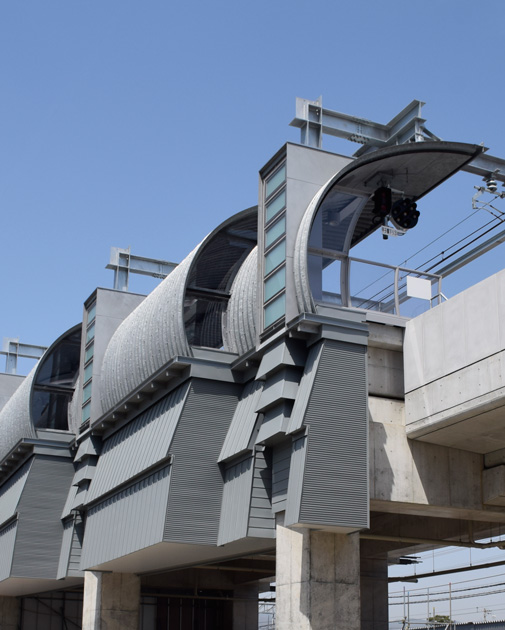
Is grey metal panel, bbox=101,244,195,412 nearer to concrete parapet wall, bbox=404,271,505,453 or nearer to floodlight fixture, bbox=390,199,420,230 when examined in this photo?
floodlight fixture, bbox=390,199,420,230

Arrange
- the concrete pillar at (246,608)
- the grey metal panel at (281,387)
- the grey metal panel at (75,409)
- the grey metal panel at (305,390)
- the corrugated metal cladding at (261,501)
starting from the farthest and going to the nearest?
the concrete pillar at (246,608)
the grey metal panel at (75,409)
the corrugated metal cladding at (261,501)
the grey metal panel at (281,387)
the grey metal panel at (305,390)

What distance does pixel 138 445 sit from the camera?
2338cm

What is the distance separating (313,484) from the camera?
55.6ft

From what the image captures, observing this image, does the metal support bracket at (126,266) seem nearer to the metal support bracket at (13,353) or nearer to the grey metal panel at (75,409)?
the grey metal panel at (75,409)

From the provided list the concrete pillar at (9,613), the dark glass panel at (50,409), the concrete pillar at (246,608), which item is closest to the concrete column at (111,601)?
the dark glass panel at (50,409)

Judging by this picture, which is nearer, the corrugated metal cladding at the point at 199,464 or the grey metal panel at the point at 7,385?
the corrugated metal cladding at the point at 199,464

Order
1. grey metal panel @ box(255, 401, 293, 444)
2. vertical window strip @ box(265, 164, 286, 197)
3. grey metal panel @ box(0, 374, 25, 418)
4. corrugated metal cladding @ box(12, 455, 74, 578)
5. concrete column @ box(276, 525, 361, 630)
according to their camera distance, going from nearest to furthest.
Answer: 1. concrete column @ box(276, 525, 361, 630)
2. grey metal panel @ box(255, 401, 293, 444)
3. vertical window strip @ box(265, 164, 286, 197)
4. corrugated metal cladding @ box(12, 455, 74, 578)
5. grey metal panel @ box(0, 374, 25, 418)

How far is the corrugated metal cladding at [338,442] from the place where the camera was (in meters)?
16.9

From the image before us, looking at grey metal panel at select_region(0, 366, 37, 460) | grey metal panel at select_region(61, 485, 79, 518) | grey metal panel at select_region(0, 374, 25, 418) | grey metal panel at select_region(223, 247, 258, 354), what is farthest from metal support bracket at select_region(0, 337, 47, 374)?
grey metal panel at select_region(223, 247, 258, 354)

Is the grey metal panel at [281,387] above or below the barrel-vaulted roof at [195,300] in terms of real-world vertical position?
below

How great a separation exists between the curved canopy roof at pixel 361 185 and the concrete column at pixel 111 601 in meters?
12.0

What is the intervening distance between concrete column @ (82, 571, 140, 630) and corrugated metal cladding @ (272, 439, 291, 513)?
9598 mm

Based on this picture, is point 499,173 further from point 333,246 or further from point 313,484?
point 313,484

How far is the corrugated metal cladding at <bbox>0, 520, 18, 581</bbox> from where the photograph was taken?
2855 centimetres
